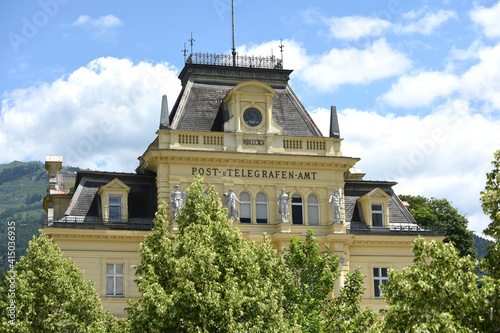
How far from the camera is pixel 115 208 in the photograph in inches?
1897

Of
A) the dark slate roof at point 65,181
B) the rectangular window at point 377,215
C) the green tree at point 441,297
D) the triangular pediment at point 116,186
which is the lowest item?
the green tree at point 441,297

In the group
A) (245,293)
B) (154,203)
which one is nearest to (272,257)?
(245,293)

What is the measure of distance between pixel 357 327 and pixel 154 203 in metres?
19.2

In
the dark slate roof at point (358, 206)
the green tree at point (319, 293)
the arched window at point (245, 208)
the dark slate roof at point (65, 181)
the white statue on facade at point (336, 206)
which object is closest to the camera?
the green tree at point (319, 293)

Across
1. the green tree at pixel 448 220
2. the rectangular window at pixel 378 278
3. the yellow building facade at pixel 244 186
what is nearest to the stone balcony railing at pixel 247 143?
the yellow building facade at pixel 244 186

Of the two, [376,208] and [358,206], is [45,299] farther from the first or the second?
[376,208]

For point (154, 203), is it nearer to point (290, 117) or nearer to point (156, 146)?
point (156, 146)

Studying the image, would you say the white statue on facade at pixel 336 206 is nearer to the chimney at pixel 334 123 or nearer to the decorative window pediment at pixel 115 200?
the chimney at pixel 334 123

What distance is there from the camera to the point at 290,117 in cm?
5178

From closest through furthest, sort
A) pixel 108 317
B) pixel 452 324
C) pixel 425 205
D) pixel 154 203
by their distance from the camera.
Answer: pixel 452 324
pixel 108 317
pixel 154 203
pixel 425 205

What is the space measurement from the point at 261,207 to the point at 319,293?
50.0ft

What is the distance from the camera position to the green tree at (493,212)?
22.5 m

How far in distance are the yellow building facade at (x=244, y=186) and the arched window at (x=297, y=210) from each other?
67 millimetres

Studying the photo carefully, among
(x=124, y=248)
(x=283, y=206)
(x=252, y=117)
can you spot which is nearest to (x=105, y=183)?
(x=124, y=248)
